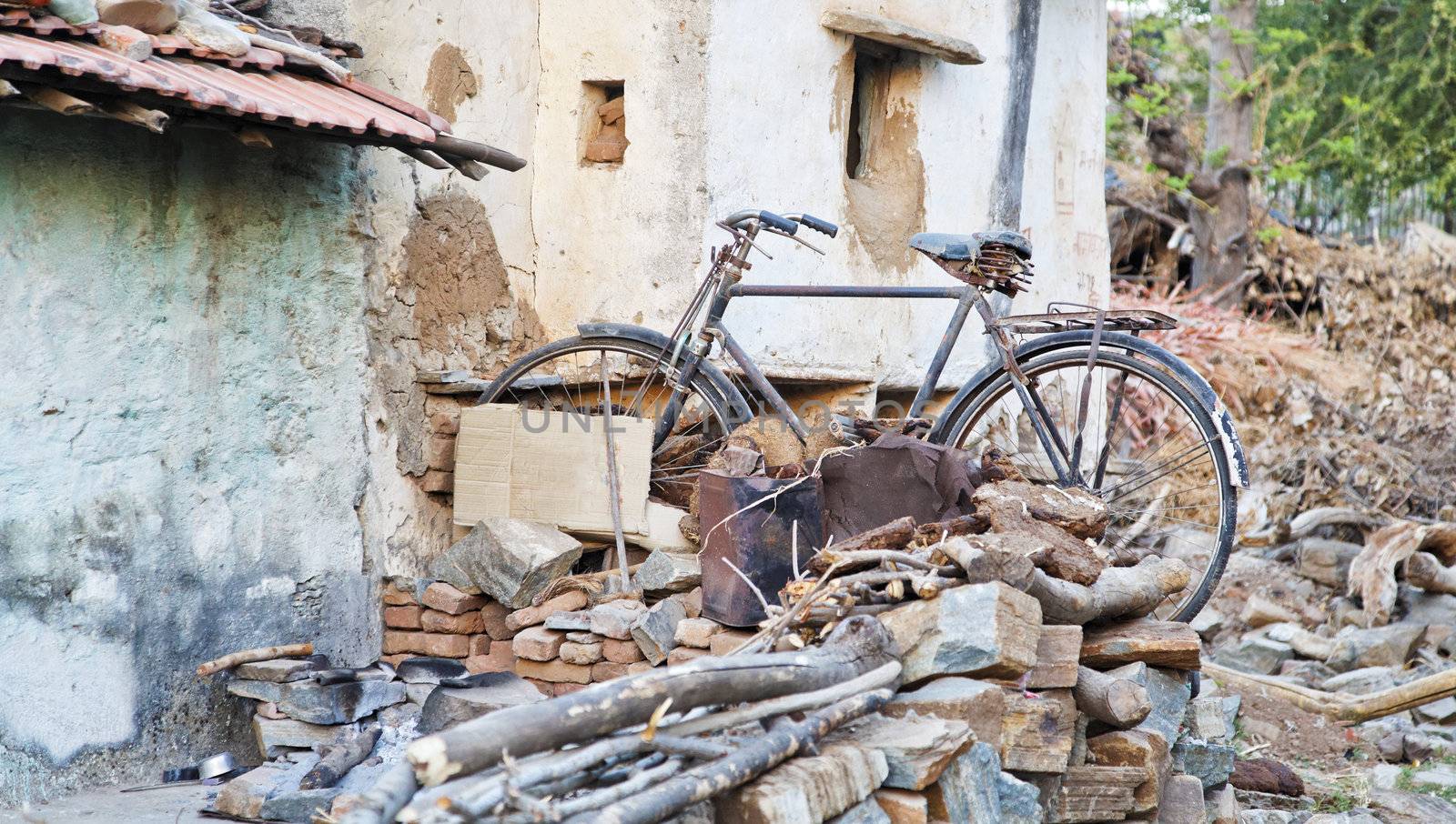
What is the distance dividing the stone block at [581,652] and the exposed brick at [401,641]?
0.73 meters

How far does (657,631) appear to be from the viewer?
4.57 m

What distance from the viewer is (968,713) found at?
338 cm

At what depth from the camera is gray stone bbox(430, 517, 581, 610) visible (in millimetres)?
4902

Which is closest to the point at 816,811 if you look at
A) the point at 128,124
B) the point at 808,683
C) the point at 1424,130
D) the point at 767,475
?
the point at 808,683

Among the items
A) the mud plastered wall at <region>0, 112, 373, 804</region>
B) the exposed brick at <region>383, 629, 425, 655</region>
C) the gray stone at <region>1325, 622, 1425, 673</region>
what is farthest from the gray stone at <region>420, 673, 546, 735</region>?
the gray stone at <region>1325, 622, 1425, 673</region>

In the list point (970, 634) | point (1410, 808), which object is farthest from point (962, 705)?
point (1410, 808)

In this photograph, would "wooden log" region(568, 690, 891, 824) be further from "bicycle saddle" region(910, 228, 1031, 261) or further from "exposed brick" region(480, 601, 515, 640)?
"exposed brick" region(480, 601, 515, 640)

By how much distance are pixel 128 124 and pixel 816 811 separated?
3.20m

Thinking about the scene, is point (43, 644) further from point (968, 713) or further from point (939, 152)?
point (939, 152)

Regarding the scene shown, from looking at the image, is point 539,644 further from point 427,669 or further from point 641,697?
point 641,697

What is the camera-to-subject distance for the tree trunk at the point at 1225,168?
13.1 meters

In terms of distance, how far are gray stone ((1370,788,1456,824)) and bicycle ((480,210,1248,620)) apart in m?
1.40

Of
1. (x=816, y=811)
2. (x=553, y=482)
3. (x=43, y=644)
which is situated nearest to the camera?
(x=816, y=811)

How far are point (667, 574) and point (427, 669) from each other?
949mm
